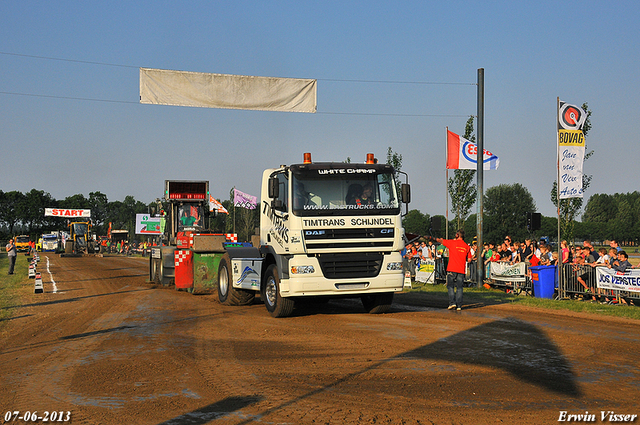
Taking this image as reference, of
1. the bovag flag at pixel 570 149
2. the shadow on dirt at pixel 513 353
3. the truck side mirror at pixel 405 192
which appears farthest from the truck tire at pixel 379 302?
the bovag flag at pixel 570 149

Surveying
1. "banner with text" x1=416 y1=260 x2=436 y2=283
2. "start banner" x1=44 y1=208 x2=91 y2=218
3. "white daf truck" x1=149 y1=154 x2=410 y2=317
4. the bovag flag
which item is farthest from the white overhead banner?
"start banner" x1=44 y1=208 x2=91 y2=218

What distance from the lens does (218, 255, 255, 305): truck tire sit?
1523 centimetres

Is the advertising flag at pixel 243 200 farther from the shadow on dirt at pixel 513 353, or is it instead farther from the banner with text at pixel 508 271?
the shadow on dirt at pixel 513 353

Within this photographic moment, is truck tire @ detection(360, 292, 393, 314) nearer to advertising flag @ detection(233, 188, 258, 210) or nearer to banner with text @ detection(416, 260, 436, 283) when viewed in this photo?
banner with text @ detection(416, 260, 436, 283)

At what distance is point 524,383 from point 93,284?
20.3 meters

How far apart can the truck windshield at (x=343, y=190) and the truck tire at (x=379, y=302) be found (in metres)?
2.09

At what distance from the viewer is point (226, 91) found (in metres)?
16.5

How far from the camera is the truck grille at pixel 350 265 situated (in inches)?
468

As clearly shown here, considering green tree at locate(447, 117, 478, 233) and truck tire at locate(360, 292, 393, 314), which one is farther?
green tree at locate(447, 117, 478, 233)

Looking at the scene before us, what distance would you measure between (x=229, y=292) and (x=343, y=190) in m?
5.03

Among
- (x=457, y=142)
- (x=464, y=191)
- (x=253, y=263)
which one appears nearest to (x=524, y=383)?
(x=253, y=263)

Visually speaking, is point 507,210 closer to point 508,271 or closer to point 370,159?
point 508,271

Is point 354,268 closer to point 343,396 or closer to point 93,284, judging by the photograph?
point 343,396

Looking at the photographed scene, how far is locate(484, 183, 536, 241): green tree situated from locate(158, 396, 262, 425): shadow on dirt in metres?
91.3
